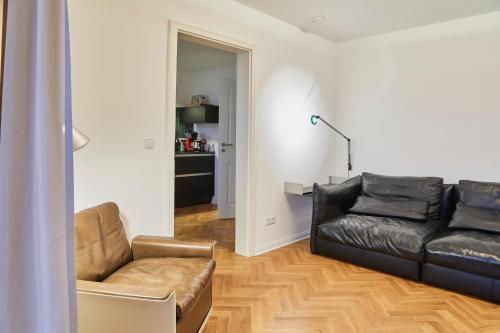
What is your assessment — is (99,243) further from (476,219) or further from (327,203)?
(476,219)

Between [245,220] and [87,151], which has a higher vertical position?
[87,151]

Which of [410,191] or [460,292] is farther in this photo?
[410,191]

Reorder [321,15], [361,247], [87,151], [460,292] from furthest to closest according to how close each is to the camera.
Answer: [321,15]
[361,247]
[460,292]
[87,151]

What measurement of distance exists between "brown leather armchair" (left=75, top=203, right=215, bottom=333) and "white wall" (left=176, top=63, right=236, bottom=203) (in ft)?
13.0

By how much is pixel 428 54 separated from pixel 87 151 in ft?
11.9

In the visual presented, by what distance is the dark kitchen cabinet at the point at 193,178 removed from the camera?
5727mm

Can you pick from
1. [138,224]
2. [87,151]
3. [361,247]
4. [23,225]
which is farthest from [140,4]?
[361,247]

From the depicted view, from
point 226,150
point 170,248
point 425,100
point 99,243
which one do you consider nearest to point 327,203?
point 425,100

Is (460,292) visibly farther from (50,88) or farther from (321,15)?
(50,88)

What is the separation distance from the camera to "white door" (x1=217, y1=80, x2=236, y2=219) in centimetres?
514

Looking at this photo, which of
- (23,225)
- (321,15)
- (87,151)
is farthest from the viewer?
(321,15)

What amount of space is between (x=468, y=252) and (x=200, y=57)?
4.30 m

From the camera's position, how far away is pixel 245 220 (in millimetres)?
3598

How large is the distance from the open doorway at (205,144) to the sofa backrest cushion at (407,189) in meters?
1.71
